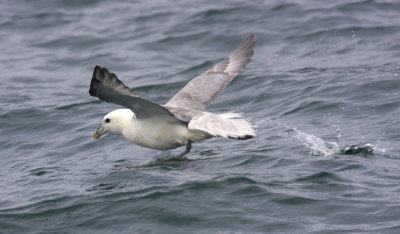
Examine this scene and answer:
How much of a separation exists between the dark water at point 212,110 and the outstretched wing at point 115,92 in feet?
2.21

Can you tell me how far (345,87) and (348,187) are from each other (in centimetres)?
423

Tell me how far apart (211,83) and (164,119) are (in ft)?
5.92

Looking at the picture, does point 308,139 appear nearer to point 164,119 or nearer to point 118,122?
point 164,119

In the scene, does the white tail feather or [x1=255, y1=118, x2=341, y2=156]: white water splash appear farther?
[x1=255, y1=118, x2=341, y2=156]: white water splash

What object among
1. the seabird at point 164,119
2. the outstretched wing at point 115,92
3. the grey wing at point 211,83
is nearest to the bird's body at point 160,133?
the seabird at point 164,119

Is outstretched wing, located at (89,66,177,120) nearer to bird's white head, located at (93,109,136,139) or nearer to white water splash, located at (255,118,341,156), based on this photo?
bird's white head, located at (93,109,136,139)

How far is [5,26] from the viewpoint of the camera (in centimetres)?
1603

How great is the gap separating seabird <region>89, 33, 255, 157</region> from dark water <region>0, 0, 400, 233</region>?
0.33 metres

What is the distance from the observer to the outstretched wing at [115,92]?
6.72 m

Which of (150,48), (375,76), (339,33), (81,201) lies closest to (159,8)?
(150,48)

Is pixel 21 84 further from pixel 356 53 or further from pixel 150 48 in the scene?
pixel 356 53

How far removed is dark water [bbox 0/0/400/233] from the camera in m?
6.11

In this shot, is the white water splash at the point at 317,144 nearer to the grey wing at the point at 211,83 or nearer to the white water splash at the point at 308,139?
the white water splash at the point at 308,139

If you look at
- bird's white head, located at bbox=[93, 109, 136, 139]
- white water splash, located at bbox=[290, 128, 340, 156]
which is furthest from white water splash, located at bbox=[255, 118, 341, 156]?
bird's white head, located at bbox=[93, 109, 136, 139]
